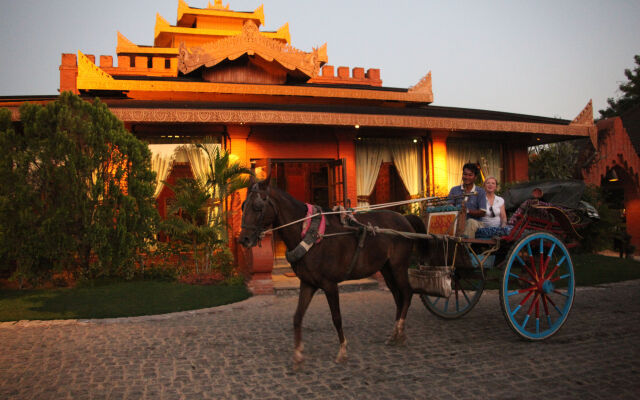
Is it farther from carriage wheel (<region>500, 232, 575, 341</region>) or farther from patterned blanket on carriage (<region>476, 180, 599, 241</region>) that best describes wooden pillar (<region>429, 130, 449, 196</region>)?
carriage wheel (<region>500, 232, 575, 341</region>)

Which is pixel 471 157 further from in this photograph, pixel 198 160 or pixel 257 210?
pixel 257 210

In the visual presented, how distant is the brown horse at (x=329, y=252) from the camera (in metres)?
5.03

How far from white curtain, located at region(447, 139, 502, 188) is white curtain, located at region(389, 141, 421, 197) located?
1.05 meters

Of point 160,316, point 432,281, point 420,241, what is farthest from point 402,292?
point 160,316

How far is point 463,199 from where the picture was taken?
20.4 feet

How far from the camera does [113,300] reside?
866 centimetres

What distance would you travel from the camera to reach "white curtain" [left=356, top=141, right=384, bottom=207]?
1373 centimetres

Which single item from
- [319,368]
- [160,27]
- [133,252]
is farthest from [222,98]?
[160,27]

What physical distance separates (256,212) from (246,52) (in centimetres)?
1000

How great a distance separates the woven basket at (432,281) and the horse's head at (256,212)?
2.08m

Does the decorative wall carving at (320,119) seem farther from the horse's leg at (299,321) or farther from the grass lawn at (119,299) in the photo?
the horse's leg at (299,321)

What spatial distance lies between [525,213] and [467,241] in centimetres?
82

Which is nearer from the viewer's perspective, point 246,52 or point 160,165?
point 160,165

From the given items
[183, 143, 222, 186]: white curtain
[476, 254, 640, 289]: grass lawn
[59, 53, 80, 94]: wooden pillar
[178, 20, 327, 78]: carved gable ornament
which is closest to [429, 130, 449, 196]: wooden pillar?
[476, 254, 640, 289]: grass lawn
